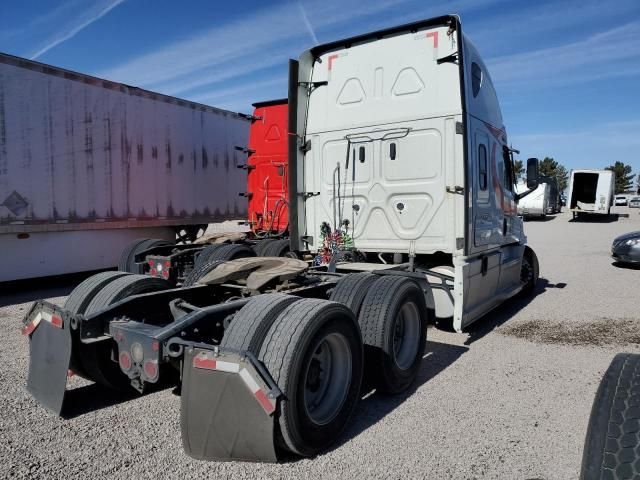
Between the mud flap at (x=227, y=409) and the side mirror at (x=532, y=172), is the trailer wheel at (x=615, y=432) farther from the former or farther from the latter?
the side mirror at (x=532, y=172)

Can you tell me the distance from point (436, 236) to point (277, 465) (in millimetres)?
3411

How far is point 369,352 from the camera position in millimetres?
4129

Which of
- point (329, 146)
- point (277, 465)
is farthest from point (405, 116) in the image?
point (277, 465)

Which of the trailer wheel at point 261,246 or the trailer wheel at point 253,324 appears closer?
the trailer wheel at point 253,324

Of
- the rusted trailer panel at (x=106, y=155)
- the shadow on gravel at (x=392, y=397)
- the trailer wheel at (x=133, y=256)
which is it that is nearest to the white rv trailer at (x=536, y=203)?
the rusted trailer panel at (x=106, y=155)

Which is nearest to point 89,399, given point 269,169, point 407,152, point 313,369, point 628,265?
point 313,369

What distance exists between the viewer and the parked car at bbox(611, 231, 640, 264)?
39.1 feet

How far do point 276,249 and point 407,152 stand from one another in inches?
115

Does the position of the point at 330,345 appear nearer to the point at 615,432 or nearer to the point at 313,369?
the point at 313,369

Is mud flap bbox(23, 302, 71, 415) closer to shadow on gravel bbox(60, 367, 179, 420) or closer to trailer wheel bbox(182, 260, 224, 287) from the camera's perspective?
shadow on gravel bbox(60, 367, 179, 420)

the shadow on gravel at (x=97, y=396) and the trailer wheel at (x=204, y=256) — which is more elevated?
the trailer wheel at (x=204, y=256)

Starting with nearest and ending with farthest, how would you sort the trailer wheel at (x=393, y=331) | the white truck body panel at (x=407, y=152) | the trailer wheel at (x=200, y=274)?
the trailer wheel at (x=393, y=331)
the trailer wheel at (x=200, y=274)
the white truck body panel at (x=407, y=152)

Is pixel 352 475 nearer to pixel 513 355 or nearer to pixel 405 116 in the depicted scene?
pixel 513 355

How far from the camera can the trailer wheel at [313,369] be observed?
301cm
